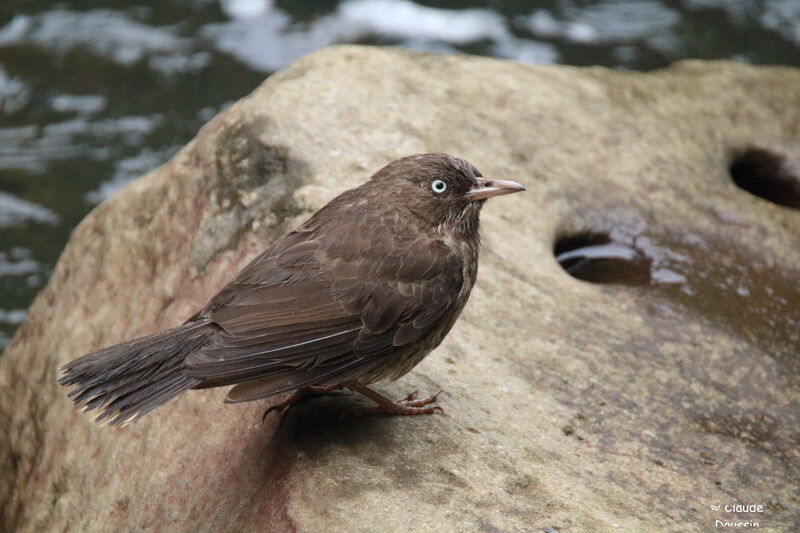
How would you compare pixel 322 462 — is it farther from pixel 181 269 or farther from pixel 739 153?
pixel 739 153

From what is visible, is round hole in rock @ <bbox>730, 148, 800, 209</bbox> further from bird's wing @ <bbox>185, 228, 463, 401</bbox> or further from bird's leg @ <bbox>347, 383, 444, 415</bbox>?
bird's leg @ <bbox>347, 383, 444, 415</bbox>

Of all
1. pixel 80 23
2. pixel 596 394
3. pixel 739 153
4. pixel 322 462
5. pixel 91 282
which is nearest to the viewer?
pixel 322 462

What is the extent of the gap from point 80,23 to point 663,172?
238 inches

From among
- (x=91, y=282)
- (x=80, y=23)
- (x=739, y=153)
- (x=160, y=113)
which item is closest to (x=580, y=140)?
(x=739, y=153)

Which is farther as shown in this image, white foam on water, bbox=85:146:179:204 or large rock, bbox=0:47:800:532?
white foam on water, bbox=85:146:179:204

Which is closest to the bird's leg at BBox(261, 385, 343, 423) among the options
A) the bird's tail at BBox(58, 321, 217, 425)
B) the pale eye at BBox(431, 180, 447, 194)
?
the bird's tail at BBox(58, 321, 217, 425)

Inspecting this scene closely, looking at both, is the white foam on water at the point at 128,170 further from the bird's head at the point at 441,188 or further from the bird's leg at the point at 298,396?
the bird's leg at the point at 298,396

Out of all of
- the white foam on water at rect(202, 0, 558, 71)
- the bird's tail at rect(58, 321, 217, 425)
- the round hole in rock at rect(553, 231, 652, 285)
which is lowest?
the white foam on water at rect(202, 0, 558, 71)

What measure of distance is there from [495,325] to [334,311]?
3.54 feet

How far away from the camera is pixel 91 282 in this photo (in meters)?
5.34

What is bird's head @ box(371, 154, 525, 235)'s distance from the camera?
4.21 metres

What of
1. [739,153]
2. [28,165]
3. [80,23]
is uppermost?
[739,153]

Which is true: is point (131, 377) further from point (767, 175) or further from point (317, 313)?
point (767, 175)

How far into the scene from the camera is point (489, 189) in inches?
170
